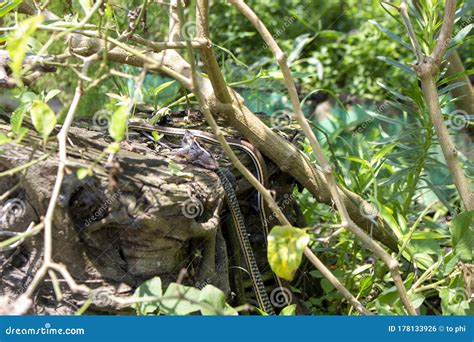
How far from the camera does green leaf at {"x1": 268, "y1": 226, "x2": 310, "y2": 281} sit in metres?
→ 1.32

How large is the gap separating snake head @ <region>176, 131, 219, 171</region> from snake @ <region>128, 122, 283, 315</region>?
30mm

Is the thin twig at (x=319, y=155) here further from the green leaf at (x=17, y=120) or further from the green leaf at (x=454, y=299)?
the green leaf at (x=17, y=120)

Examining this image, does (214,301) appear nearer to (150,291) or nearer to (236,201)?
(150,291)

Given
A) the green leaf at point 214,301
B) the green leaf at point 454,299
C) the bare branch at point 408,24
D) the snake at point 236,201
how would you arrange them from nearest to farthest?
1. the green leaf at point 214,301
2. the green leaf at point 454,299
3. the bare branch at point 408,24
4. the snake at point 236,201

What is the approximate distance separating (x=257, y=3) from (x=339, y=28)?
61 centimetres

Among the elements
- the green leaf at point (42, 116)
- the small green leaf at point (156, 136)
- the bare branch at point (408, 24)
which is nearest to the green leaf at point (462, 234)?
the bare branch at point (408, 24)

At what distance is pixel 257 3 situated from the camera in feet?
15.5

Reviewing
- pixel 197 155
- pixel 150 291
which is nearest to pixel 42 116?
pixel 150 291

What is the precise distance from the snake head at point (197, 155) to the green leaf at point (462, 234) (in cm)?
63

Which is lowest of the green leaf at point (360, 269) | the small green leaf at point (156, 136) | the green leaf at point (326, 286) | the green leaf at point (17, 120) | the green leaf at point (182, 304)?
the green leaf at point (326, 286)

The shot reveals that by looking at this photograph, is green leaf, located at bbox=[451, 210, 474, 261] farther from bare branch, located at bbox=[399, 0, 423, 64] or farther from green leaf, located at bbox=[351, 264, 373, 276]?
green leaf, located at bbox=[351, 264, 373, 276]

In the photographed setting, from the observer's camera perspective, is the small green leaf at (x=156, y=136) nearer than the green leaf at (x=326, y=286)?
Yes

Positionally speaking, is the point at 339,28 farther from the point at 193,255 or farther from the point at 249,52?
the point at 193,255

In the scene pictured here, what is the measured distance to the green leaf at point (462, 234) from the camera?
1.74 meters
